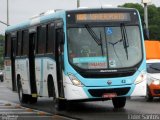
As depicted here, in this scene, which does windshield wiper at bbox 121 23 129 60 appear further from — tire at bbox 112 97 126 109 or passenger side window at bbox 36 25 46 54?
passenger side window at bbox 36 25 46 54

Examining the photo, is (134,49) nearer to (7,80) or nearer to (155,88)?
(155,88)

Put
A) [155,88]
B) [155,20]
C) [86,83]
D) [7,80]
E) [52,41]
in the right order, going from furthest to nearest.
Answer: [155,20] < [7,80] < [155,88] < [52,41] < [86,83]

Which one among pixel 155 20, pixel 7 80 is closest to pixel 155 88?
pixel 7 80

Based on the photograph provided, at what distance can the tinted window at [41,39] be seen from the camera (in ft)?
61.6

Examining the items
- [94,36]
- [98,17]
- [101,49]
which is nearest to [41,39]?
[98,17]

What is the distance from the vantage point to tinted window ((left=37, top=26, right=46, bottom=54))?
61.6ft

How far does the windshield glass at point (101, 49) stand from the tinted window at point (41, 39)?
2.43 meters

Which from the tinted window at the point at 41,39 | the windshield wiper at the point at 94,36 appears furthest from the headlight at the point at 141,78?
the tinted window at the point at 41,39

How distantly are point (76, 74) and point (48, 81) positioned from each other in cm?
228

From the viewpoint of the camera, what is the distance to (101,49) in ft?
53.9

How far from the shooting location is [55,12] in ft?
59.0

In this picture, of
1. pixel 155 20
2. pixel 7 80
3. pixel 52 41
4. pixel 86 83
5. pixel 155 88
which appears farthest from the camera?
pixel 155 20

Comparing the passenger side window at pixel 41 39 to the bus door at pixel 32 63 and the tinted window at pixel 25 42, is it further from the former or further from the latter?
the tinted window at pixel 25 42

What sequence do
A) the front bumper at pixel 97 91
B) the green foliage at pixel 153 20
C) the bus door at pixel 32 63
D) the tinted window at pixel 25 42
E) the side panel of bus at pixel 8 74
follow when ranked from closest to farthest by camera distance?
the front bumper at pixel 97 91, the bus door at pixel 32 63, the tinted window at pixel 25 42, the side panel of bus at pixel 8 74, the green foliage at pixel 153 20
